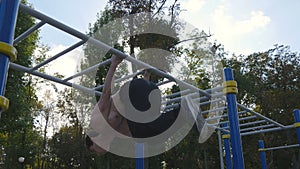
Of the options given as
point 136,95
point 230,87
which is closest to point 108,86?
point 136,95

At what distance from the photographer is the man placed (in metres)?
3.13

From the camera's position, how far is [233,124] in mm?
2955

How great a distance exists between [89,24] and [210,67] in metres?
6.53

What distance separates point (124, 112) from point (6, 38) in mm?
1932

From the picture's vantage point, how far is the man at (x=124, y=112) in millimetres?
3131

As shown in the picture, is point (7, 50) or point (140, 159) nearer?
point (7, 50)

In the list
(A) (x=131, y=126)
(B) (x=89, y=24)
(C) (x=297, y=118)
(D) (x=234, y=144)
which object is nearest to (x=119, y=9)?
(B) (x=89, y=24)

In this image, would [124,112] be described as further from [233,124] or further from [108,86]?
[233,124]

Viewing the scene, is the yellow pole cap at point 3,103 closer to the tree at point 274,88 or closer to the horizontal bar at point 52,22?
the horizontal bar at point 52,22

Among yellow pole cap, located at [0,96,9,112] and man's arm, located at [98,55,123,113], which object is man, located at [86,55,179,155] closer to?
man's arm, located at [98,55,123,113]

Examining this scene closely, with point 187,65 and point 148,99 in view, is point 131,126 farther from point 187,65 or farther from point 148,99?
point 187,65

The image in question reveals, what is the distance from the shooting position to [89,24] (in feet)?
49.8

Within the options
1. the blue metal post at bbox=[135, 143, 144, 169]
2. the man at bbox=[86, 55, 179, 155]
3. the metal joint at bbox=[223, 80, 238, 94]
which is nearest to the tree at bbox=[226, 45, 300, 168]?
the blue metal post at bbox=[135, 143, 144, 169]

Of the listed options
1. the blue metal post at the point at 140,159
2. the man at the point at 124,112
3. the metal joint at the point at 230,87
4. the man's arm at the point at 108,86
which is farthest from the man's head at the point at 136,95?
the blue metal post at the point at 140,159
